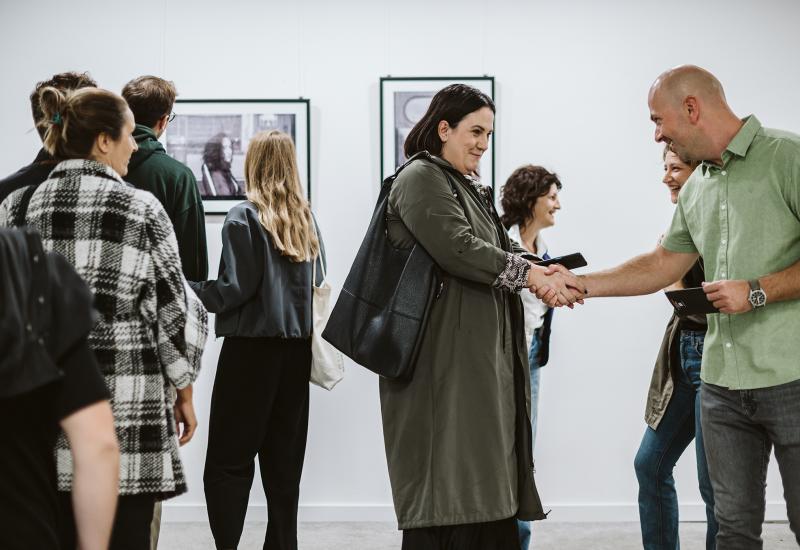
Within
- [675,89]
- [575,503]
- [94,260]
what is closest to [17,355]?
[94,260]

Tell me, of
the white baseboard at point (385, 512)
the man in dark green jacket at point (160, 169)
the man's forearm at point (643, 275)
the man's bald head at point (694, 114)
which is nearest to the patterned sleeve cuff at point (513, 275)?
the man's forearm at point (643, 275)

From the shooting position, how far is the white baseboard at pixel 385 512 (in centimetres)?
404

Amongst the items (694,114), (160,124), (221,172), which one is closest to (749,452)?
(694,114)

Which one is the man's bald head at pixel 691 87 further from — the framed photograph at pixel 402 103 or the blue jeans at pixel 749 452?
the framed photograph at pixel 402 103

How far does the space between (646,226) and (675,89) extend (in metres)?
1.94

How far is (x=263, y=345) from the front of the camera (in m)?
3.05

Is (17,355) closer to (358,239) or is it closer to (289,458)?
(289,458)

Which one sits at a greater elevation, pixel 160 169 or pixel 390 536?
pixel 160 169

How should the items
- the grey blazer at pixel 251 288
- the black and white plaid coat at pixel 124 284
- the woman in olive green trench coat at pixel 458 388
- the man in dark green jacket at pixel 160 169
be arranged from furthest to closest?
the grey blazer at pixel 251 288 < the man in dark green jacket at pixel 160 169 < the woman in olive green trench coat at pixel 458 388 < the black and white plaid coat at pixel 124 284

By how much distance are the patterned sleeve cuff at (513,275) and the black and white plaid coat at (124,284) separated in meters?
0.95

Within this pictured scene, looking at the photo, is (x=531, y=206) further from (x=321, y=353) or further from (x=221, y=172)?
(x=221, y=172)

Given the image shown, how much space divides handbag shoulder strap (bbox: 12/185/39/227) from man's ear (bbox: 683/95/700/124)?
5.32ft

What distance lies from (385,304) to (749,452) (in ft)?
3.38

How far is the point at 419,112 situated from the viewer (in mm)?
4031
